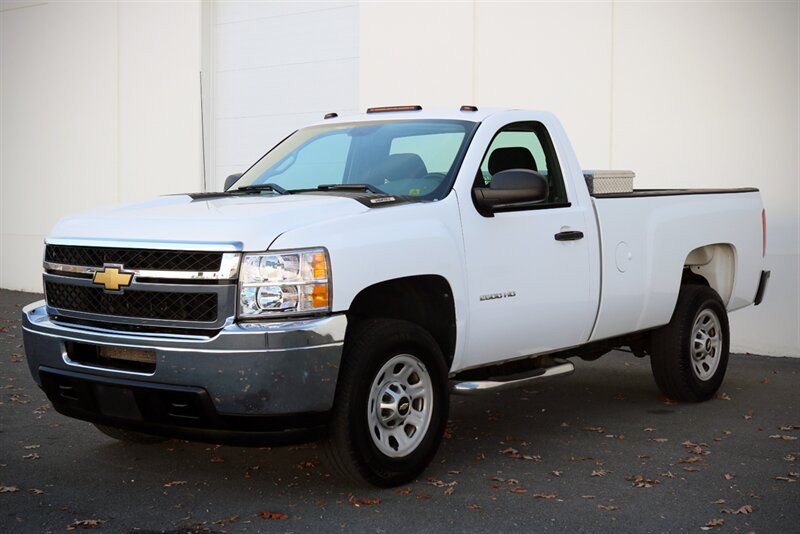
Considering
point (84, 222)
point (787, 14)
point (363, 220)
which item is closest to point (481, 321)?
point (363, 220)

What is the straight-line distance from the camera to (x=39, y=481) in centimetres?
590

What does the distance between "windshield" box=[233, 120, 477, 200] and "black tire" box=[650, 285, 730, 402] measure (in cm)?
248

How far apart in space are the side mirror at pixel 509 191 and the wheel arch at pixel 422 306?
568mm

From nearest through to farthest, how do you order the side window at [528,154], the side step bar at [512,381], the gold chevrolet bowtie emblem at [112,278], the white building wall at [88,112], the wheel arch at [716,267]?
the gold chevrolet bowtie emblem at [112,278] < the side step bar at [512,381] < the side window at [528,154] < the wheel arch at [716,267] < the white building wall at [88,112]

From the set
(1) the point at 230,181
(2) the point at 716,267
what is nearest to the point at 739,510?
(2) the point at 716,267

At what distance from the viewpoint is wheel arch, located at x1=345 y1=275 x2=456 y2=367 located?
5.90 meters

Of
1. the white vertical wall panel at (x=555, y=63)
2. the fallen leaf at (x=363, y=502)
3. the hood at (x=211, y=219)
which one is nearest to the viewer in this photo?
the hood at (x=211, y=219)

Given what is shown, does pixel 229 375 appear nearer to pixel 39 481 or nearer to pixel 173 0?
pixel 39 481

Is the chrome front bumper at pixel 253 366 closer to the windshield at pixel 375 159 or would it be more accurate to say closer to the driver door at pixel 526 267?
the driver door at pixel 526 267

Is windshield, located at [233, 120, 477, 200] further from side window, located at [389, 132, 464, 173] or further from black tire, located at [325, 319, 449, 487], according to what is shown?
black tire, located at [325, 319, 449, 487]

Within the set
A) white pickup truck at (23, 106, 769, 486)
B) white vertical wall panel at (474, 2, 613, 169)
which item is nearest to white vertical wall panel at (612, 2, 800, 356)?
white vertical wall panel at (474, 2, 613, 169)

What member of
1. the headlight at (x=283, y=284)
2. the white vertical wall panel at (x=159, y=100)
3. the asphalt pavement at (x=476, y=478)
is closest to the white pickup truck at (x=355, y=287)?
the headlight at (x=283, y=284)

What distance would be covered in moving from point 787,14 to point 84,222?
7609 millimetres

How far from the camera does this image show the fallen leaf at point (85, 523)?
16.7 feet
